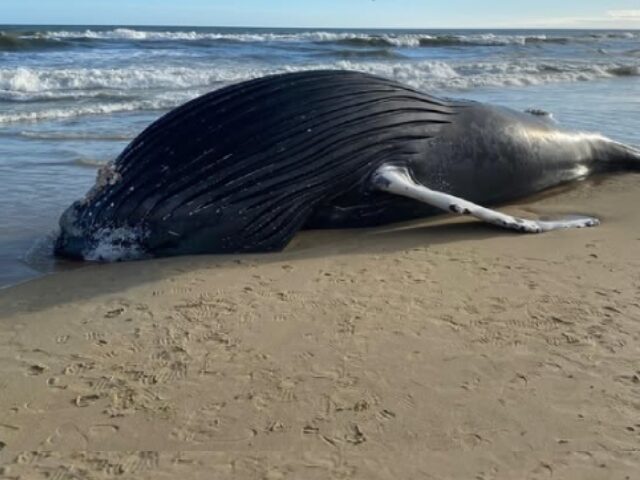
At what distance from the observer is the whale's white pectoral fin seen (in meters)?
5.66

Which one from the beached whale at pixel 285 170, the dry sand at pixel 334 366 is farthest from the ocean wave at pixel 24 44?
the dry sand at pixel 334 366

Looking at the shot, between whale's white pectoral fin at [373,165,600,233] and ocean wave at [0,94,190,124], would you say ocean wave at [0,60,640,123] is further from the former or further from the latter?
whale's white pectoral fin at [373,165,600,233]

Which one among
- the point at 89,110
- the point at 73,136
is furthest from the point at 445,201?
the point at 89,110

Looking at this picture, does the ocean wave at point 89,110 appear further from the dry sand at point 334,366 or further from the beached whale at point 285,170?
the dry sand at point 334,366

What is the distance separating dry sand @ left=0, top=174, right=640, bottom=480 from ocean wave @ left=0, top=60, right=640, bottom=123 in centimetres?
899

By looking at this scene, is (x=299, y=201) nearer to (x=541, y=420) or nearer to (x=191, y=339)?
(x=191, y=339)

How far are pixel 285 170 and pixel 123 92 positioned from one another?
1234cm

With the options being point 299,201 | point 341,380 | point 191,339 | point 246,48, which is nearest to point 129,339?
point 191,339

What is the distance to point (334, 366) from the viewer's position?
3.65 m

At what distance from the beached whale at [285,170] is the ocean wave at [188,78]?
7.89 m

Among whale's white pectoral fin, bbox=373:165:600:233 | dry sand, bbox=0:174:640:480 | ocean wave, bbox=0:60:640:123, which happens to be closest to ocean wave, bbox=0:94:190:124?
ocean wave, bbox=0:60:640:123

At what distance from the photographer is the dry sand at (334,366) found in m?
2.94

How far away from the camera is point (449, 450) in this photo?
2965mm

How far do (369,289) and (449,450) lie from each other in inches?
69.4
